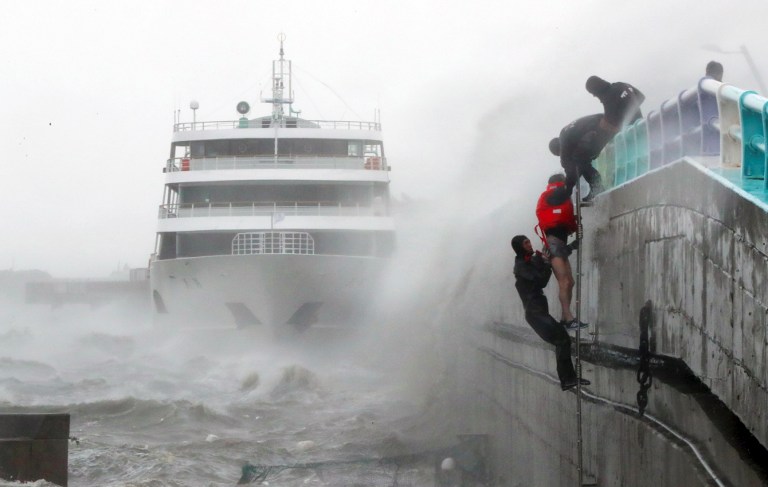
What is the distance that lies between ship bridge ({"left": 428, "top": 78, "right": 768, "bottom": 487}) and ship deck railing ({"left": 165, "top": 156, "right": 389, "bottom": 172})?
17861mm

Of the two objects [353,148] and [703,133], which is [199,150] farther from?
[703,133]

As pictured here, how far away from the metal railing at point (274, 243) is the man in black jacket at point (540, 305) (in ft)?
58.8

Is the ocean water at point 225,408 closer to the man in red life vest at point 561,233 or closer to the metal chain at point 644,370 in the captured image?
the man in red life vest at point 561,233

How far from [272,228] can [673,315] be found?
20.0m

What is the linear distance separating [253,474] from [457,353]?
19.9 feet

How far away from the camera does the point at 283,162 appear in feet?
91.1

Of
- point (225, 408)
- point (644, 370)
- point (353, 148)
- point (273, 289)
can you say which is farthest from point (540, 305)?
point (353, 148)

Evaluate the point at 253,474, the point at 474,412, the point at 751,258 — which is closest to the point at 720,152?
the point at 751,258

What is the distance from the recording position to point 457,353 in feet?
58.5

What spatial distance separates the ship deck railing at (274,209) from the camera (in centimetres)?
2675

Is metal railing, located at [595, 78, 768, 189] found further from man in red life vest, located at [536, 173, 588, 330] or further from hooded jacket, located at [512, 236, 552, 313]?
hooded jacket, located at [512, 236, 552, 313]

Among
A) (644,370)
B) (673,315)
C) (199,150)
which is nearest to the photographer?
(673,315)

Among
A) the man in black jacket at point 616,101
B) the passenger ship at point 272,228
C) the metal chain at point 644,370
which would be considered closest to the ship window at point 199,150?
the passenger ship at point 272,228

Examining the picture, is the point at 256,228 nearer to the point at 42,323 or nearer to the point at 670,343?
the point at 670,343
